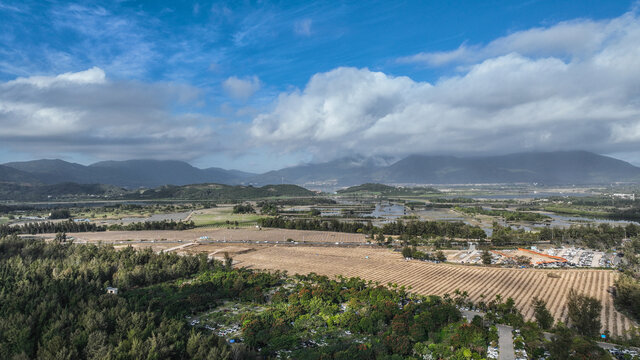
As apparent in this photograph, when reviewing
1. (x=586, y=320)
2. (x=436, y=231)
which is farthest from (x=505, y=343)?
(x=436, y=231)

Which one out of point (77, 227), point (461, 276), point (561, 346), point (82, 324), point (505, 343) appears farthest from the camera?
point (77, 227)

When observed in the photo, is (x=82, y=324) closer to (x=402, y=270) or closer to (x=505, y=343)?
(x=505, y=343)

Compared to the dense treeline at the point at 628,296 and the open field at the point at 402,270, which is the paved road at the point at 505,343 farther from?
the dense treeline at the point at 628,296

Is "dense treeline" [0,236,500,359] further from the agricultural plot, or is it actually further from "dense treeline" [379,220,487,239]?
"dense treeline" [379,220,487,239]

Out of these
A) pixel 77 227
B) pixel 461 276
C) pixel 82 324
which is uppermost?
pixel 82 324

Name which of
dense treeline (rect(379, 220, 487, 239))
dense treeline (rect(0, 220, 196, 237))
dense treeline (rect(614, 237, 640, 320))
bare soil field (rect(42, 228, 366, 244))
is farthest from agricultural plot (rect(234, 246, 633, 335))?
dense treeline (rect(0, 220, 196, 237))

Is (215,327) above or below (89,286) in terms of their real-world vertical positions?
below

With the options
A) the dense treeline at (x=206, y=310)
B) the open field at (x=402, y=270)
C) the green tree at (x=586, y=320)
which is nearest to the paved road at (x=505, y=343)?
the dense treeline at (x=206, y=310)

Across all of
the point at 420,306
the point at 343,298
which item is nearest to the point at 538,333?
the point at 420,306

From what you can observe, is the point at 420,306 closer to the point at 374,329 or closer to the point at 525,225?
the point at 374,329
